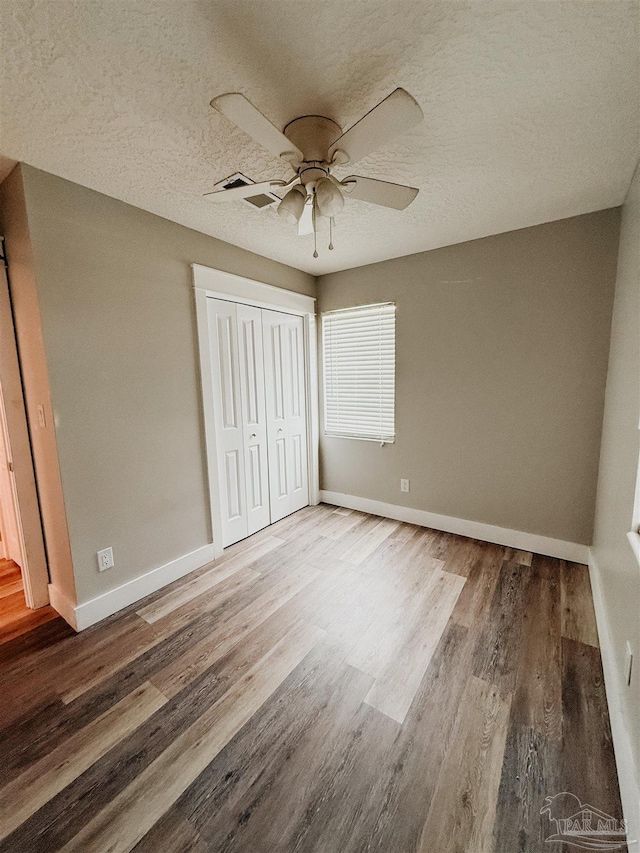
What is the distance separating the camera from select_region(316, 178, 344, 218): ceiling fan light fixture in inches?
53.2

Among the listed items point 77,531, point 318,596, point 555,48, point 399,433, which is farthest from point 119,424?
point 555,48

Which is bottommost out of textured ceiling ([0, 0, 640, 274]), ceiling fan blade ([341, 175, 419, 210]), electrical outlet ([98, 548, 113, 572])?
electrical outlet ([98, 548, 113, 572])

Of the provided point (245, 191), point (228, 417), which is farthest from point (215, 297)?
point (245, 191)

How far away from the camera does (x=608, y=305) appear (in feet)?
7.36

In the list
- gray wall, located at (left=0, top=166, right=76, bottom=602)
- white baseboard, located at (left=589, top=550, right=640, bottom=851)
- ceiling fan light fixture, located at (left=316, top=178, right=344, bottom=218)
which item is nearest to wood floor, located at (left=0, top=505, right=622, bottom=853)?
white baseboard, located at (left=589, top=550, right=640, bottom=851)

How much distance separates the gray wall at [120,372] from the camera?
1.81 m

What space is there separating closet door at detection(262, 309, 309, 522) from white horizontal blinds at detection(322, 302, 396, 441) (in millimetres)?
318

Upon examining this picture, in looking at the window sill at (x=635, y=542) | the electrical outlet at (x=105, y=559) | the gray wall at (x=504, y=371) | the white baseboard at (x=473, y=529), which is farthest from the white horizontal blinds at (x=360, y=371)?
the electrical outlet at (x=105, y=559)

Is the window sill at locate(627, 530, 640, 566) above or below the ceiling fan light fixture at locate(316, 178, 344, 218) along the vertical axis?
below

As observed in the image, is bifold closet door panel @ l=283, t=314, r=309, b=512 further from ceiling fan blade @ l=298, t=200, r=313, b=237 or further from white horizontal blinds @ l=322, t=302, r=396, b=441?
ceiling fan blade @ l=298, t=200, r=313, b=237

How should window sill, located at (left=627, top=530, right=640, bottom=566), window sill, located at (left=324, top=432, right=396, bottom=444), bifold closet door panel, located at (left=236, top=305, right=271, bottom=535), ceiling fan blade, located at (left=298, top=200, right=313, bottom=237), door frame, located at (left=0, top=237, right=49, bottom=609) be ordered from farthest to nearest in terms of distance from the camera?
window sill, located at (left=324, top=432, right=396, bottom=444), bifold closet door panel, located at (left=236, top=305, right=271, bottom=535), door frame, located at (left=0, top=237, right=49, bottom=609), ceiling fan blade, located at (left=298, top=200, right=313, bottom=237), window sill, located at (left=627, top=530, right=640, bottom=566)

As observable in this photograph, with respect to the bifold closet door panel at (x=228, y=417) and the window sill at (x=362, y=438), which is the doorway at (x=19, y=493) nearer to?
the bifold closet door panel at (x=228, y=417)

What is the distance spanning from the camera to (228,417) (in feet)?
9.14

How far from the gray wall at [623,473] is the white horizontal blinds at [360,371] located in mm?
1599
